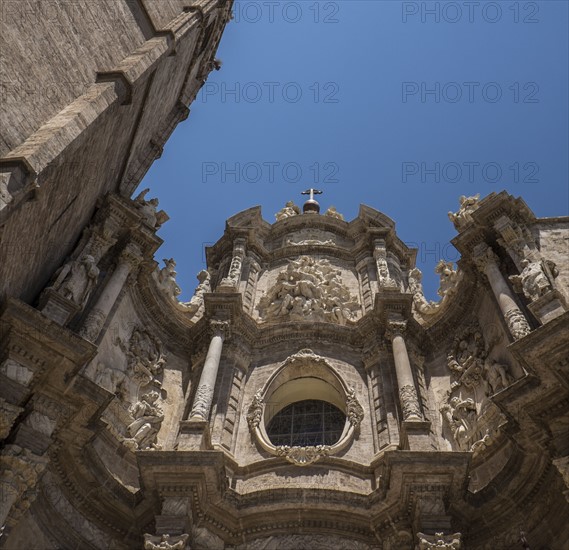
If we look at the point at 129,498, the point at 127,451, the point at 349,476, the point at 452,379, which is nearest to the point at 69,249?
the point at 127,451

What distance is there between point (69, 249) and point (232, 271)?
5363mm

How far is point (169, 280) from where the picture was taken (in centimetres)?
1695

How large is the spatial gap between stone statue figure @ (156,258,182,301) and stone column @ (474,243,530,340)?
24.7 feet

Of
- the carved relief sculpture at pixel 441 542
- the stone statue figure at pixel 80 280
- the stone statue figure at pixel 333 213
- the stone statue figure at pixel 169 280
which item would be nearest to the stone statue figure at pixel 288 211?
the stone statue figure at pixel 333 213

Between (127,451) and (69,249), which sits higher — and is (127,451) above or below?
below

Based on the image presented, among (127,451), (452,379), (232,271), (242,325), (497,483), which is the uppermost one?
(232,271)

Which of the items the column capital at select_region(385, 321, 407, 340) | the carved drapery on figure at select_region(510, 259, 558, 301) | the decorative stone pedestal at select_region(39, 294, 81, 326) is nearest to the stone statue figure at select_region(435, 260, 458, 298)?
the column capital at select_region(385, 321, 407, 340)

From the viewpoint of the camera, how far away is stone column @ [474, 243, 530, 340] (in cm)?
1224

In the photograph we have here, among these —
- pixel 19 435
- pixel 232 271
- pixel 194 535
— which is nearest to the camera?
pixel 19 435

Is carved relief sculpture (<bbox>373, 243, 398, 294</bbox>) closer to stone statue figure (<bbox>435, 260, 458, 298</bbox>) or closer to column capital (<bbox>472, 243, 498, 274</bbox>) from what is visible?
stone statue figure (<bbox>435, 260, 458, 298</bbox>)

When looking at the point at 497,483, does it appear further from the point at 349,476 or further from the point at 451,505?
the point at 349,476

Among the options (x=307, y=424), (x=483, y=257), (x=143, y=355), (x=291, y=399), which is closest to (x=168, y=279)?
(x=143, y=355)

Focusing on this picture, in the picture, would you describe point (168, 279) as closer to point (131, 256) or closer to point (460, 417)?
point (131, 256)

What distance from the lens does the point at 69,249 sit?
45.5 ft
